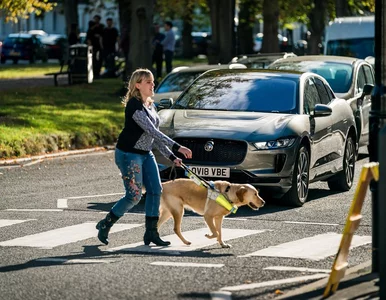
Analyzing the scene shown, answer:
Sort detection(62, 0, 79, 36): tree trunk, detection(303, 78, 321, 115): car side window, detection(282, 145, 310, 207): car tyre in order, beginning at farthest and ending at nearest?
1. detection(62, 0, 79, 36): tree trunk
2. detection(303, 78, 321, 115): car side window
3. detection(282, 145, 310, 207): car tyre

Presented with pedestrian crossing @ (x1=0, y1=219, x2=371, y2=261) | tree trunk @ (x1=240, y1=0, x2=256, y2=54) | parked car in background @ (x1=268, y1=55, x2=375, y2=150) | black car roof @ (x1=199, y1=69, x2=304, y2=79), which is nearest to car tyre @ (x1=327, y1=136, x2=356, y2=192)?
black car roof @ (x1=199, y1=69, x2=304, y2=79)

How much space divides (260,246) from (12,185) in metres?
6.47

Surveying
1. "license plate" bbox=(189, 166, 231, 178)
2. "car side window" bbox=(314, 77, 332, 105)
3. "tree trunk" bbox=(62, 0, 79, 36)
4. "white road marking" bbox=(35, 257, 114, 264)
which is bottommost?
"tree trunk" bbox=(62, 0, 79, 36)

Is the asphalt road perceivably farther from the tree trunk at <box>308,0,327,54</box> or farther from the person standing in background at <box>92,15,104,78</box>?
the tree trunk at <box>308,0,327,54</box>

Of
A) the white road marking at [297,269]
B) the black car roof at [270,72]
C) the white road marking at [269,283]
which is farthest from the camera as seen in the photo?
the black car roof at [270,72]

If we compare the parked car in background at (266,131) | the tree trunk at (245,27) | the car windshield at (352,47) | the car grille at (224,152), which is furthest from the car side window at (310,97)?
the tree trunk at (245,27)

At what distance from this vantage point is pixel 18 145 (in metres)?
21.5

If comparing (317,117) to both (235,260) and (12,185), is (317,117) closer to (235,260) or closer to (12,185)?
(12,185)

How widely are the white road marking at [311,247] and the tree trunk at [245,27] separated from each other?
47.5 metres

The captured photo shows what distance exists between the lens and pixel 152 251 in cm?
1155

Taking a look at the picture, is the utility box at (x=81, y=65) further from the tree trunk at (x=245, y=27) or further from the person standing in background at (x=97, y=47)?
the tree trunk at (x=245, y=27)

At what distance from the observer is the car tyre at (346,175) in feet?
57.3

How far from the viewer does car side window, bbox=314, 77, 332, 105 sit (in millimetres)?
17594

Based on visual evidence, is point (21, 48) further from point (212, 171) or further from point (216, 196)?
point (216, 196)
